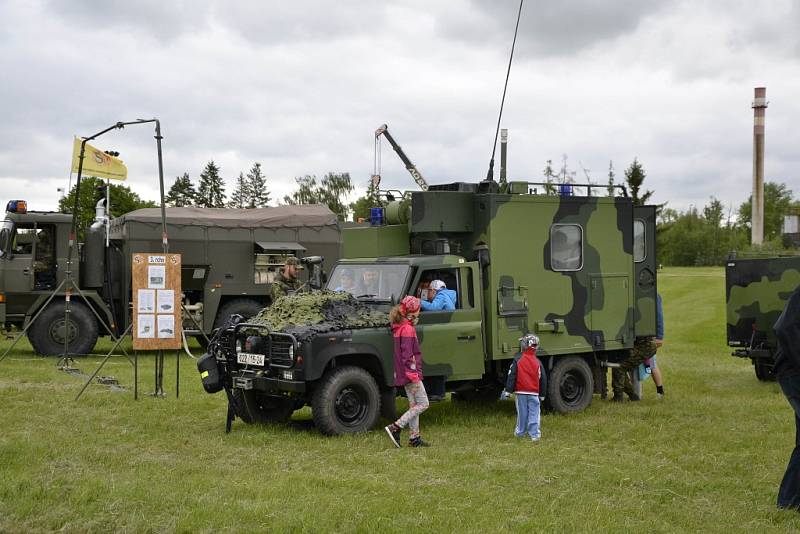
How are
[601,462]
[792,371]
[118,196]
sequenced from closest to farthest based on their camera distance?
[792,371] → [601,462] → [118,196]

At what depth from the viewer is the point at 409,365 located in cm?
900

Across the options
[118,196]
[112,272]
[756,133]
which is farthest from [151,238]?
[118,196]

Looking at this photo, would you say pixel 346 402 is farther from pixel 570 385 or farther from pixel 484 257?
pixel 570 385

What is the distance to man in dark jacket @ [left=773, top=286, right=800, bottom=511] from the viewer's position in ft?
20.8

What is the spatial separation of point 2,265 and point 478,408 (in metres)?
10.1

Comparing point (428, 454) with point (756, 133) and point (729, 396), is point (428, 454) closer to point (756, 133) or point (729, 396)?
point (729, 396)

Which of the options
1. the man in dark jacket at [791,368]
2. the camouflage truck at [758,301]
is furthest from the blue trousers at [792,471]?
the camouflage truck at [758,301]

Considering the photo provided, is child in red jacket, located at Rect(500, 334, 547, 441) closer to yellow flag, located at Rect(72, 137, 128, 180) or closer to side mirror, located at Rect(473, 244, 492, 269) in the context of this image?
side mirror, located at Rect(473, 244, 492, 269)

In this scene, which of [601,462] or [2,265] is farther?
[2,265]

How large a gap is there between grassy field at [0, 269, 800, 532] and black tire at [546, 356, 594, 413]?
205 millimetres

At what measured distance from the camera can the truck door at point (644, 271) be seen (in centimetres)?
1216

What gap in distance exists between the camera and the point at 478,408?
1180 centimetres

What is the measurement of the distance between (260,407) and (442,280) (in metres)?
2.55

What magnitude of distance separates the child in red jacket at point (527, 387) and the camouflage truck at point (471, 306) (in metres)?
0.68
